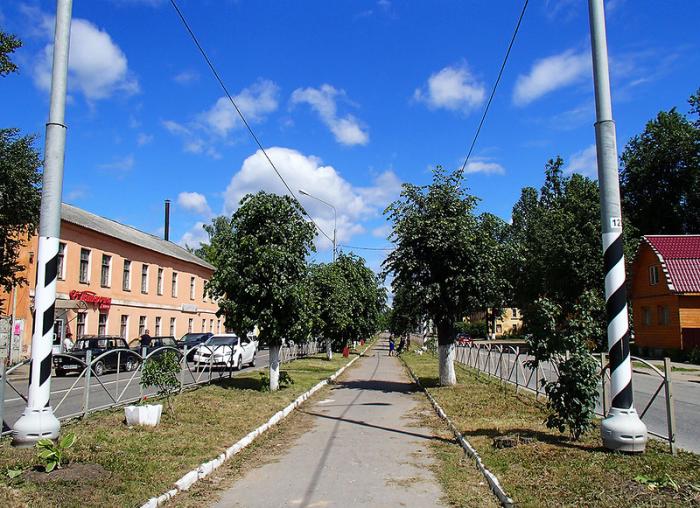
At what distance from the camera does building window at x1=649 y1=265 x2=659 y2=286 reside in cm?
3719

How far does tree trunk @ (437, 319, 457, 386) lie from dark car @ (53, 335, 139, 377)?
28.4 feet

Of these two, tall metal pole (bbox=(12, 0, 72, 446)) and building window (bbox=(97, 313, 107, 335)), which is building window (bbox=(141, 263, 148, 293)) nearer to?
building window (bbox=(97, 313, 107, 335))

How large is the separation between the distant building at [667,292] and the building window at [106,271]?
111ft

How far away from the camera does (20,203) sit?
2167 cm

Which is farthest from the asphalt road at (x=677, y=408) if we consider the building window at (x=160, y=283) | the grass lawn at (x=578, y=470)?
the building window at (x=160, y=283)

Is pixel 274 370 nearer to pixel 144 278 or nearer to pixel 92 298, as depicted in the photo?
pixel 92 298

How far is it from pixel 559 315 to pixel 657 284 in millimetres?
32393

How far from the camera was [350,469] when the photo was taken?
7645 millimetres

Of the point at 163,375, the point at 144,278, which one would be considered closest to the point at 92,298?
the point at 144,278

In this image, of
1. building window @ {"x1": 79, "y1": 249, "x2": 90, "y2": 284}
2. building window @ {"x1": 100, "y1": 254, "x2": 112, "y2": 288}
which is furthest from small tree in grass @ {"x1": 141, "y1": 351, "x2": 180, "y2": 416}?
building window @ {"x1": 100, "y1": 254, "x2": 112, "y2": 288}

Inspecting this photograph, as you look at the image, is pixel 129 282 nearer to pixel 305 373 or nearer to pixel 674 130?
pixel 305 373

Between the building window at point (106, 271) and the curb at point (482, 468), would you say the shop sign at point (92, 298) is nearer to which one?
the building window at point (106, 271)

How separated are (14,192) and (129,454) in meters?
17.7

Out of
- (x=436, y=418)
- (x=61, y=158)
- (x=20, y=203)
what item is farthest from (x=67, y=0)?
(x=20, y=203)
